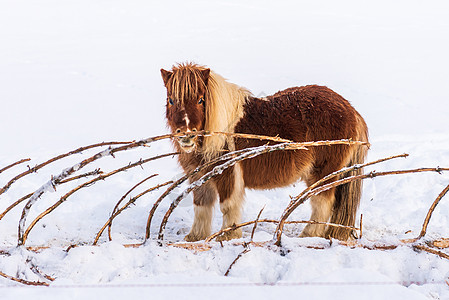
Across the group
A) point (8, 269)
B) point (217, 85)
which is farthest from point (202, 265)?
point (217, 85)

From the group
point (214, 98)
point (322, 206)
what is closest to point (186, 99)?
point (214, 98)

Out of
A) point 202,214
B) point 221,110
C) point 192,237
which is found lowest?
point 192,237

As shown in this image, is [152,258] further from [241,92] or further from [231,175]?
[241,92]

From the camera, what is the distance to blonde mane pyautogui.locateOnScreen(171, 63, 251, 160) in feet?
12.1

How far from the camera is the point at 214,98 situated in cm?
385

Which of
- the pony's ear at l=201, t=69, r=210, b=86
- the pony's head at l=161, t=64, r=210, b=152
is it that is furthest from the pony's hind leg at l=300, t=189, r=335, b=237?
the pony's ear at l=201, t=69, r=210, b=86

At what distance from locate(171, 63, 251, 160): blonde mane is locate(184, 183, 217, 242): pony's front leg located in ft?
1.85

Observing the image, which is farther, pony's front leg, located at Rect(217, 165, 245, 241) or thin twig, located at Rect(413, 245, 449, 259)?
pony's front leg, located at Rect(217, 165, 245, 241)

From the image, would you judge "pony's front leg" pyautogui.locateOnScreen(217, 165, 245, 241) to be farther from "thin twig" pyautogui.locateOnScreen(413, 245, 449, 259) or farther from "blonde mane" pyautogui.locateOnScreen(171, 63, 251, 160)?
"thin twig" pyautogui.locateOnScreen(413, 245, 449, 259)

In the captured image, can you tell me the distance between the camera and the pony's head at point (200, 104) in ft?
11.8

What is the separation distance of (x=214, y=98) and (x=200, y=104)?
0.18m

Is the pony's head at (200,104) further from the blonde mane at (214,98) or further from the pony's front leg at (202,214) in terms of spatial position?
the pony's front leg at (202,214)

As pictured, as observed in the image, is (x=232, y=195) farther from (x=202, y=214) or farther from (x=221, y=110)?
(x=221, y=110)

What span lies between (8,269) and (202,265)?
810 millimetres
